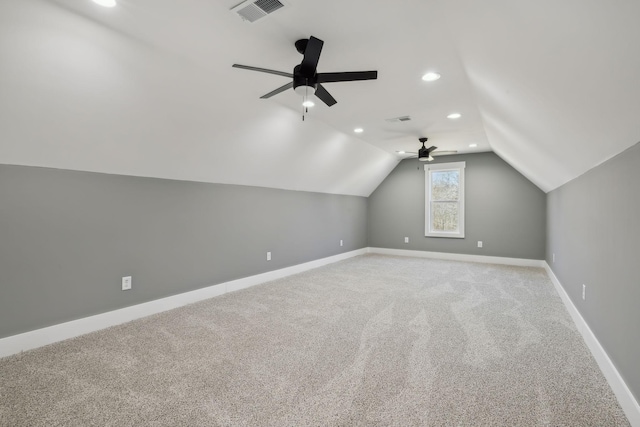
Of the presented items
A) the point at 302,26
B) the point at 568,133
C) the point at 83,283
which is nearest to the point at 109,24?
the point at 302,26

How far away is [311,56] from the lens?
2053 mm

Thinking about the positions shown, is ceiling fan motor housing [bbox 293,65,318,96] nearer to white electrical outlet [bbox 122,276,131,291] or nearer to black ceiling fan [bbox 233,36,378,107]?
black ceiling fan [bbox 233,36,378,107]

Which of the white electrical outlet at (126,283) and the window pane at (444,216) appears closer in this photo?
the white electrical outlet at (126,283)

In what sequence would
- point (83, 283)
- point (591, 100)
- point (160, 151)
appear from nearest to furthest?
point (591, 100), point (83, 283), point (160, 151)

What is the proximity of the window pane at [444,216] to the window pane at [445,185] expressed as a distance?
0.18 m

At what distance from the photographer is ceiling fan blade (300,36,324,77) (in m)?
1.96

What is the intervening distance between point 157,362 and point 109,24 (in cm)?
231

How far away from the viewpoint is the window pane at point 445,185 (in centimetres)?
689

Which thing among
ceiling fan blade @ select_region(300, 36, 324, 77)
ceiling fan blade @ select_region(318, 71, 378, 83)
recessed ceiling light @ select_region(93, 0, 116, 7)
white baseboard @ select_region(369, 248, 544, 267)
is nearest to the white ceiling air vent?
ceiling fan blade @ select_region(300, 36, 324, 77)

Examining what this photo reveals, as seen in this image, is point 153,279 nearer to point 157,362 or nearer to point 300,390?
point 157,362

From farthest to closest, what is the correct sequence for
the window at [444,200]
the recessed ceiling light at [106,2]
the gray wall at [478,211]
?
1. the window at [444,200]
2. the gray wall at [478,211]
3. the recessed ceiling light at [106,2]

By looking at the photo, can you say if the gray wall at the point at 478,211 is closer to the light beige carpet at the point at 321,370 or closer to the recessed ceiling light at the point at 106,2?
the light beige carpet at the point at 321,370

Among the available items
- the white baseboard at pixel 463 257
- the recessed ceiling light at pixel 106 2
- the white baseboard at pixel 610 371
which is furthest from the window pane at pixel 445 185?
the recessed ceiling light at pixel 106 2

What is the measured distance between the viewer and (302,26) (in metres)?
2.05
